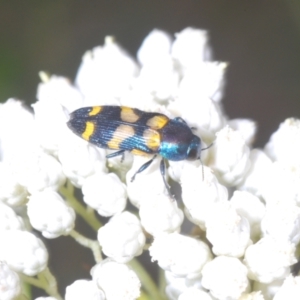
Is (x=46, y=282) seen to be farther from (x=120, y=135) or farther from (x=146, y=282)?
(x=120, y=135)

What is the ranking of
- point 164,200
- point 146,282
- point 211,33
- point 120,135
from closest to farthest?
point 164,200
point 146,282
point 120,135
point 211,33

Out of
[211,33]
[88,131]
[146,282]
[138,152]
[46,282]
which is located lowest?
[146,282]

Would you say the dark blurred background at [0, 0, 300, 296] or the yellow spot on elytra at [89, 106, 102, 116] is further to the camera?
the dark blurred background at [0, 0, 300, 296]

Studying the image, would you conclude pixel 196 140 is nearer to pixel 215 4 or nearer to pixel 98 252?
pixel 98 252

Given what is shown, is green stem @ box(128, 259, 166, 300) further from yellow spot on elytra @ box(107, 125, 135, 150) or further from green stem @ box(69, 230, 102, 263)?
yellow spot on elytra @ box(107, 125, 135, 150)

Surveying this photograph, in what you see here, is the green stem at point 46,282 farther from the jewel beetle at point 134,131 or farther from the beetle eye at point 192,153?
the beetle eye at point 192,153

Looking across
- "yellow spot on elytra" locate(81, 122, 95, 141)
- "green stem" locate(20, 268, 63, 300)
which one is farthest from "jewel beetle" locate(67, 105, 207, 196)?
"green stem" locate(20, 268, 63, 300)

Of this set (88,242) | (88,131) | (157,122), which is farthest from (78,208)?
(157,122)
